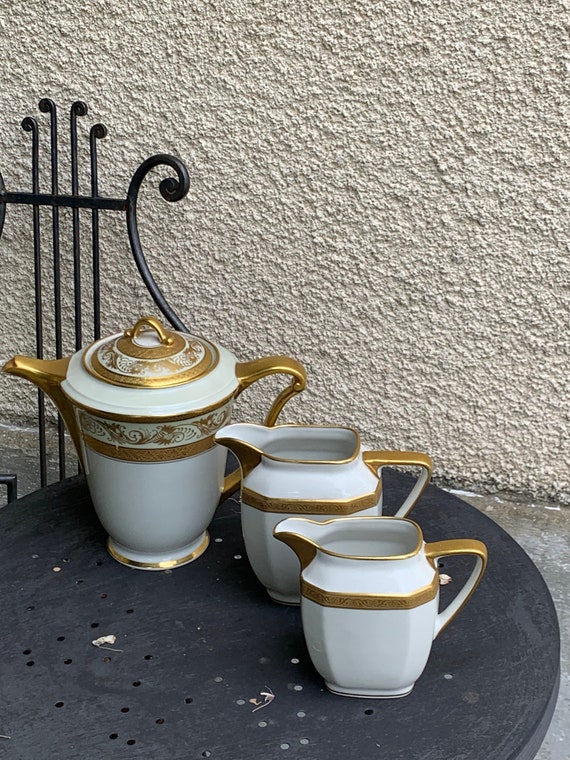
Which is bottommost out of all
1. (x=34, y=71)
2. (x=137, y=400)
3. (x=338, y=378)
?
(x=338, y=378)

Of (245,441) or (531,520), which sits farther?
(531,520)

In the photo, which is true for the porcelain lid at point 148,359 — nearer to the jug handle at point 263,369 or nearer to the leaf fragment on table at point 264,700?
the jug handle at point 263,369

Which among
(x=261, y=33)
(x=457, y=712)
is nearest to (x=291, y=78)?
(x=261, y=33)

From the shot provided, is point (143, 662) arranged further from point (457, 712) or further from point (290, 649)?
point (457, 712)

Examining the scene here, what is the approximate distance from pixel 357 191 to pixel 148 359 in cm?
62

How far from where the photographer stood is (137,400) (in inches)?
32.4

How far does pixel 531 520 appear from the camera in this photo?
60.0 inches

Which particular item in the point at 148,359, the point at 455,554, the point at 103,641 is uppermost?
the point at 148,359

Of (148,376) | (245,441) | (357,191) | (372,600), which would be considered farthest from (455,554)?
(357,191)

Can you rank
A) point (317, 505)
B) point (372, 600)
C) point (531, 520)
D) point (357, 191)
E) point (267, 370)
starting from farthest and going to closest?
point (531, 520)
point (357, 191)
point (267, 370)
point (317, 505)
point (372, 600)

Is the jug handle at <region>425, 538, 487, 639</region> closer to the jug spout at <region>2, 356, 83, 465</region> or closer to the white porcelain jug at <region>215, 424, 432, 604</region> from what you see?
the white porcelain jug at <region>215, 424, 432, 604</region>

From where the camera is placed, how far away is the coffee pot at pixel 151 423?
828 mm

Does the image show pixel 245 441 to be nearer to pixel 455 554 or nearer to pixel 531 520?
A: pixel 455 554

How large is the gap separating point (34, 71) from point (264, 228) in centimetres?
42
